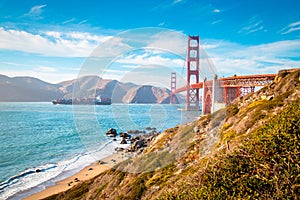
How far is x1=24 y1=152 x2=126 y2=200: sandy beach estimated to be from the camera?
50.6 feet

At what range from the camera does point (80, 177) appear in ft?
62.2

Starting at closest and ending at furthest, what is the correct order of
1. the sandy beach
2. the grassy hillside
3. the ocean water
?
1. the grassy hillside
2. the ocean water
3. the sandy beach

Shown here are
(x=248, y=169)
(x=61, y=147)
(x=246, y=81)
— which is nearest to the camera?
(x=248, y=169)

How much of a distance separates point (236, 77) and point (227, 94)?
2.63 meters

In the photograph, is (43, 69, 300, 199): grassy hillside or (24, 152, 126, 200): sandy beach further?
(24, 152, 126, 200): sandy beach

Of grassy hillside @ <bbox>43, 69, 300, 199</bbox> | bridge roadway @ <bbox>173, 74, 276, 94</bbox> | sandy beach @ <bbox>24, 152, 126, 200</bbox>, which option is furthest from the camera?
bridge roadway @ <bbox>173, 74, 276, 94</bbox>

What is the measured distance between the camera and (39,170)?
20.4 metres

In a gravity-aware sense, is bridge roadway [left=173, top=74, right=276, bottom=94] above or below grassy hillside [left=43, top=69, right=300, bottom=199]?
above

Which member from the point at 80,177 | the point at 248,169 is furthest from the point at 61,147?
the point at 248,169

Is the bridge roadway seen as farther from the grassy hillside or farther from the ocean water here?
the grassy hillside

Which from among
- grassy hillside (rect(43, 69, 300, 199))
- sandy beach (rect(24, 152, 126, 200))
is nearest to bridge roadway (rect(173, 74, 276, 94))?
sandy beach (rect(24, 152, 126, 200))

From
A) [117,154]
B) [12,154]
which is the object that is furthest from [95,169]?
[12,154]

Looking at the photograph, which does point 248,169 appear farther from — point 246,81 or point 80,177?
point 246,81

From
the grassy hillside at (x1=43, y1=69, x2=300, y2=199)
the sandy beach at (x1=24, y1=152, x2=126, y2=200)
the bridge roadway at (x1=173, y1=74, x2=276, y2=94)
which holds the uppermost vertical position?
the bridge roadway at (x1=173, y1=74, x2=276, y2=94)
